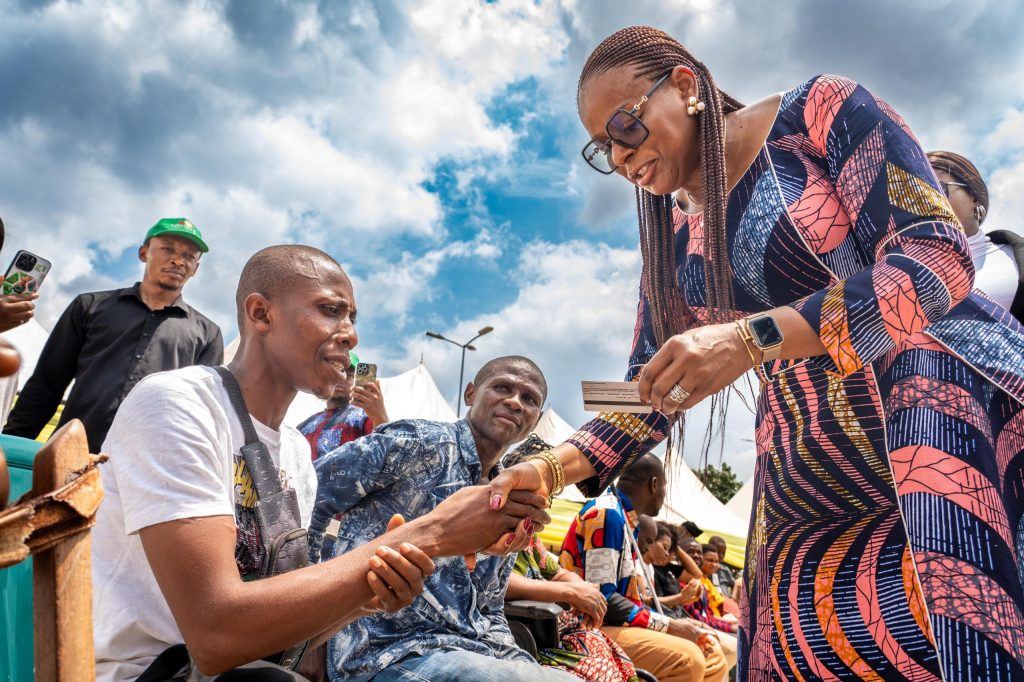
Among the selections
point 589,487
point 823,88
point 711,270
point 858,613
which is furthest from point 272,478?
point 823,88

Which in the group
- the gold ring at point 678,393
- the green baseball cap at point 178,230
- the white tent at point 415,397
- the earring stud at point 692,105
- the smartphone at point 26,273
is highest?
the white tent at point 415,397

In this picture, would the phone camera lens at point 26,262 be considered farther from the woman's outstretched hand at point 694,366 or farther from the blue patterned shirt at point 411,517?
the woman's outstretched hand at point 694,366

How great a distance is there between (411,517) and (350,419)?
7.92ft

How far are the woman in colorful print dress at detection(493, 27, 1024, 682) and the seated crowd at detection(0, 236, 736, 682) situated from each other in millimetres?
497

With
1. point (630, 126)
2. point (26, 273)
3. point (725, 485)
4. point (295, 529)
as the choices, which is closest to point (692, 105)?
point (630, 126)

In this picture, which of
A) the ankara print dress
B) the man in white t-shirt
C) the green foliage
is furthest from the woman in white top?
the green foliage

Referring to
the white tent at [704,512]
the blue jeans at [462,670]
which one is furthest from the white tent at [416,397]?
the blue jeans at [462,670]

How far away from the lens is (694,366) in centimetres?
158

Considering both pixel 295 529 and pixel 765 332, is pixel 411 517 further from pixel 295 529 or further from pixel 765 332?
pixel 765 332

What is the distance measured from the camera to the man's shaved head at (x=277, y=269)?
248cm

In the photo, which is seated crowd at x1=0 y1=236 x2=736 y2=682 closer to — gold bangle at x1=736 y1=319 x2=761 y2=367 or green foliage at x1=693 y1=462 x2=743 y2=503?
gold bangle at x1=736 y1=319 x2=761 y2=367

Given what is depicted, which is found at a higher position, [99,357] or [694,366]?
[99,357]

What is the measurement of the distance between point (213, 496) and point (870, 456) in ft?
4.77

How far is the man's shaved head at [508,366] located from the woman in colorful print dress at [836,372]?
2.42 m
